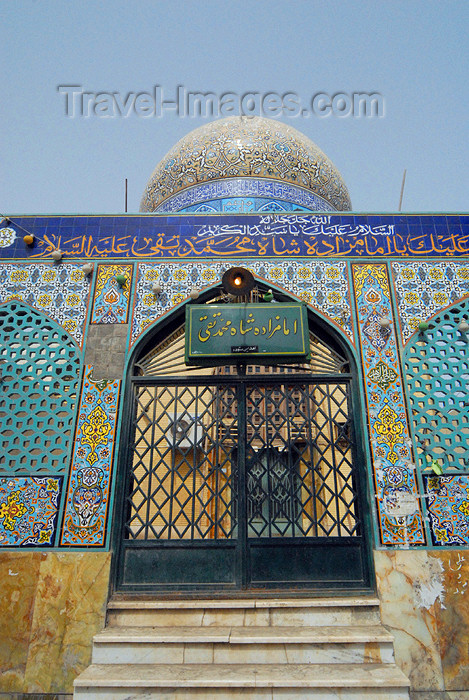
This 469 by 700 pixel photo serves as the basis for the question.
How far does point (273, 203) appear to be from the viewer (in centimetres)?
824

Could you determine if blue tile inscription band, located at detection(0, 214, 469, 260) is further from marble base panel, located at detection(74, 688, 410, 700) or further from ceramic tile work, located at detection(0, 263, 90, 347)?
marble base panel, located at detection(74, 688, 410, 700)

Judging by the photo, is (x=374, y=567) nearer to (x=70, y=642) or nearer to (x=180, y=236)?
(x=70, y=642)

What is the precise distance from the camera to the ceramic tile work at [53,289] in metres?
5.70

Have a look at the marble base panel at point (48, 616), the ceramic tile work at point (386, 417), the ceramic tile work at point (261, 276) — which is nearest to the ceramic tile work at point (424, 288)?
the ceramic tile work at point (386, 417)

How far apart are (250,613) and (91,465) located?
2033mm

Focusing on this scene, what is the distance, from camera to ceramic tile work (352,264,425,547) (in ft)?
16.0

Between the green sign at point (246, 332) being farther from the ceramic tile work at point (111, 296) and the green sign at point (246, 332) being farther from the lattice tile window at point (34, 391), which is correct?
the lattice tile window at point (34, 391)

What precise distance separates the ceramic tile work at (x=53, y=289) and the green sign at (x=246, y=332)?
4.03 ft

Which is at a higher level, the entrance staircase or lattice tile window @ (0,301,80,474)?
lattice tile window @ (0,301,80,474)

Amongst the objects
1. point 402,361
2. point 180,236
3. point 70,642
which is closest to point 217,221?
point 180,236

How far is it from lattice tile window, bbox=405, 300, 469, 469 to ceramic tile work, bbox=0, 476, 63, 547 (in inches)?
143

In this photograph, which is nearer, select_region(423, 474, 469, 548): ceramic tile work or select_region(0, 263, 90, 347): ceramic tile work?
select_region(423, 474, 469, 548): ceramic tile work

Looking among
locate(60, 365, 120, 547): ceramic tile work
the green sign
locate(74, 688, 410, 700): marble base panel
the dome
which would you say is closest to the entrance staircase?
locate(74, 688, 410, 700): marble base panel

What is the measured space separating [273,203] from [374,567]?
5614mm
